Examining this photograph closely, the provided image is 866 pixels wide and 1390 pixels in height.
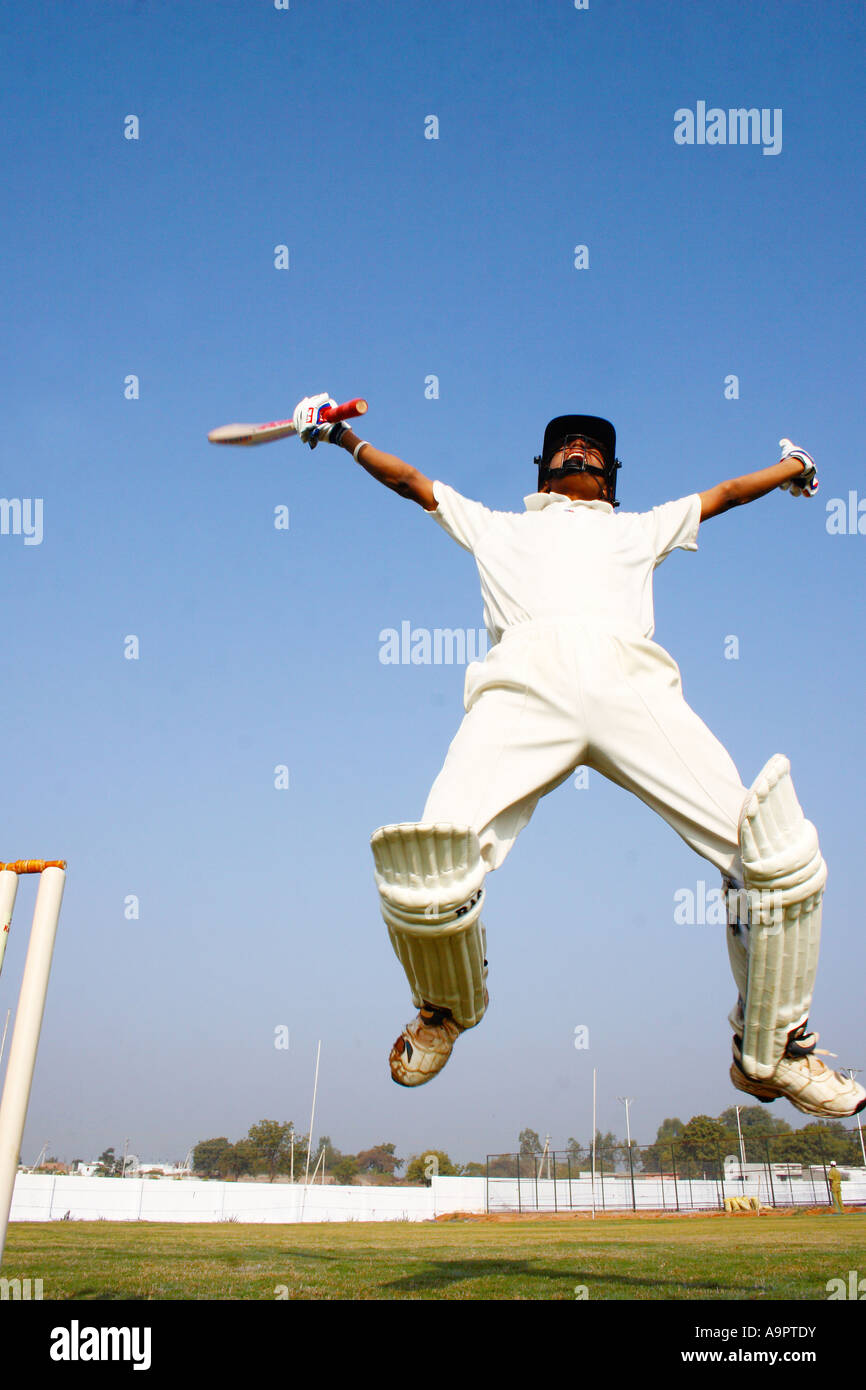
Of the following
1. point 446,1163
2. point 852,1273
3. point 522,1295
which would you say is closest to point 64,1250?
point 522,1295

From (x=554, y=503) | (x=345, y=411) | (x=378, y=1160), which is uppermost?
(x=345, y=411)

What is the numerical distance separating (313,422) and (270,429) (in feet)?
0.97

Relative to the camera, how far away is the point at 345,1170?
58281mm

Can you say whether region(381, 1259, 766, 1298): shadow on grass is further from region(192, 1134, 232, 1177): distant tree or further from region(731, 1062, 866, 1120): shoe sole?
region(192, 1134, 232, 1177): distant tree

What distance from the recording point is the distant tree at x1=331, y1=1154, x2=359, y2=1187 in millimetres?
55131

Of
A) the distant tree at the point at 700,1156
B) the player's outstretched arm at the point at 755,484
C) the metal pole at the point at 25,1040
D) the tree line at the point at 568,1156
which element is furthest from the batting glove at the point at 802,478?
the distant tree at the point at 700,1156

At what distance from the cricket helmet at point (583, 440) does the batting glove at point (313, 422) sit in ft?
3.55

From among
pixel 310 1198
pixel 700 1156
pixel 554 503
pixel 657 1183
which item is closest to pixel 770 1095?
pixel 554 503

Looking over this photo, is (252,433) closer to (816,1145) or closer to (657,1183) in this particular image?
(657,1183)

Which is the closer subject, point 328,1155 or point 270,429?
point 270,429

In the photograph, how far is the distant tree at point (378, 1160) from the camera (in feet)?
212

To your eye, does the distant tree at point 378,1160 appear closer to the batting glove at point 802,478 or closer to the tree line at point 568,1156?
the tree line at point 568,1156
